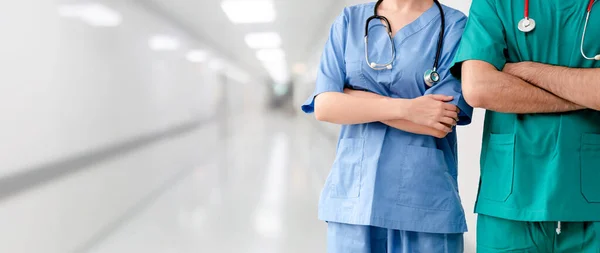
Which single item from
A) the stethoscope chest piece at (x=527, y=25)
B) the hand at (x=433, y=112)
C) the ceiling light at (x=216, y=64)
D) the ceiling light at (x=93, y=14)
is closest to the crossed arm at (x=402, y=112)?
the hand at (x=433, y=112)

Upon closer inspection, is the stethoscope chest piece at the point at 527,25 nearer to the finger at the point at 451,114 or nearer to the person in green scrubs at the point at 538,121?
the person in green scrubs at the point at 538,121

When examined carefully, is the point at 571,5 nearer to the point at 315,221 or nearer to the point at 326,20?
the point at 315,221

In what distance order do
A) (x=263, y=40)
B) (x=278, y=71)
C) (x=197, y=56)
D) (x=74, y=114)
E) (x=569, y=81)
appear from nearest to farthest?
(x=569, y=81)
(x=74, y=114)
(x=197, y=56)
(x=263, y=40)
(x=278, y=71)

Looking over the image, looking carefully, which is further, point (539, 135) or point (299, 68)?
point (299, 68)

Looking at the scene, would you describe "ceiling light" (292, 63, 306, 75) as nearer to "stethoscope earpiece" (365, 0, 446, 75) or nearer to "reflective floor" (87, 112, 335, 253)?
"reflective floor" (87, 112, 335, 253)

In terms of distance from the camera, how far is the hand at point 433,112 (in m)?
1.13

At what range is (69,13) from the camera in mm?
2707

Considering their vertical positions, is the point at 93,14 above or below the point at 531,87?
above

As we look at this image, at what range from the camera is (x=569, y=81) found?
101 cm

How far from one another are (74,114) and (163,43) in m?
2.14

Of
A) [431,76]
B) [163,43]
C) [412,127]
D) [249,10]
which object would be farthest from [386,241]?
[249,10]

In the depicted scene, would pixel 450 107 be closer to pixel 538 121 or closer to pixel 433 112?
pixel 433 112

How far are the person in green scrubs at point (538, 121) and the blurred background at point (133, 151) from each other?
1239 millimetres

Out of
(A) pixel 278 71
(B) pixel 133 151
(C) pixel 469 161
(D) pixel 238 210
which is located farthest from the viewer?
Answer: (A) pixel 278 71
